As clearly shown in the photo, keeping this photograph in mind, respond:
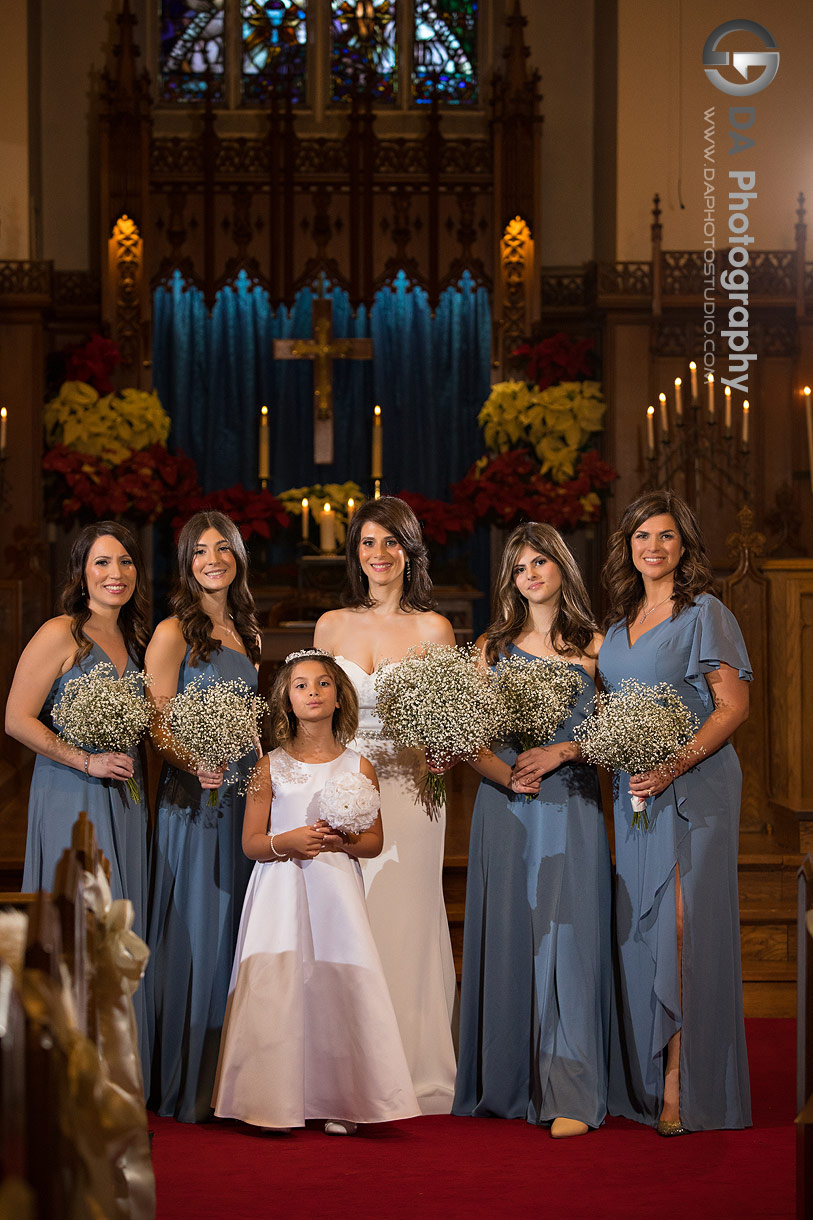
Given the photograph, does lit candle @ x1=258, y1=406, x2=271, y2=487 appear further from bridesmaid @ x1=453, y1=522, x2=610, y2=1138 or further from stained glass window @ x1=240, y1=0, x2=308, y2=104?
bridesmaid @ x1=453, y1=522, x2=610, y2=1138

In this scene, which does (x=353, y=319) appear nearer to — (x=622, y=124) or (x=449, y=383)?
(x=449, y=383)

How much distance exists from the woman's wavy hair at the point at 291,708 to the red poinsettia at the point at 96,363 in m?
5.94

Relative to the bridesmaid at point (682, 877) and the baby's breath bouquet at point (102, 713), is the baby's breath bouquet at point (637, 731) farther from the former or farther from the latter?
the baby's breath bouquet at point (102, 713)

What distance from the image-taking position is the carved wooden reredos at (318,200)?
9.49 meters

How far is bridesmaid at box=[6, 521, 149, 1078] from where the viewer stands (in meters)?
3.74

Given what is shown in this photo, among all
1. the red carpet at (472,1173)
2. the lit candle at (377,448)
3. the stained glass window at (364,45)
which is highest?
the stained glass window at (364,45)

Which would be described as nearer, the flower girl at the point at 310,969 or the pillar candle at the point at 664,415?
the flower girl at the point at 310,969

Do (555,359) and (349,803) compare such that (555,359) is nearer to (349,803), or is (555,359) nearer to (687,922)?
(687,922)

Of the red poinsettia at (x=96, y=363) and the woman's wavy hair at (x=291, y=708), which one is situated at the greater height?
the red poinsettia at (x=96, y=363)

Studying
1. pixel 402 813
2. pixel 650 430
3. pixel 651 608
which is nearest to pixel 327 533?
pixel 650 430

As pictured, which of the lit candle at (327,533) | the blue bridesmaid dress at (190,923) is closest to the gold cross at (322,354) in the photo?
the lit candle at (327,533)

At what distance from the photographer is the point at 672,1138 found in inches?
142
